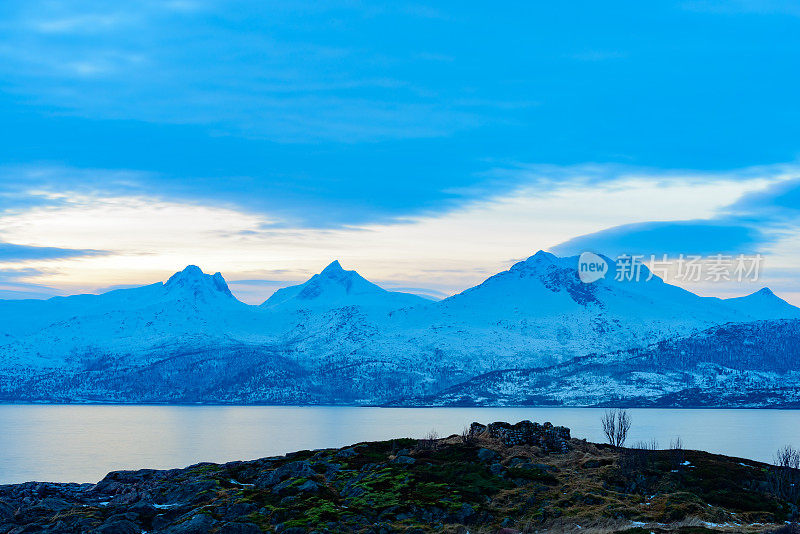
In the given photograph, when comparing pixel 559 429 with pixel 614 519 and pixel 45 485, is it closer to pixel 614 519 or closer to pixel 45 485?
pixel 614 519

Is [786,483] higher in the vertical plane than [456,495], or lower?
higher

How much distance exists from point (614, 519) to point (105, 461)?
137622mm

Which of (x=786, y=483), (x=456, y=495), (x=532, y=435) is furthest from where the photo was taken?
(x=532, y=435)

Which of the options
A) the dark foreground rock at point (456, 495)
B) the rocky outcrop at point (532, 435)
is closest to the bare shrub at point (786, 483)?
the dark foreground rock at point (456, 495)

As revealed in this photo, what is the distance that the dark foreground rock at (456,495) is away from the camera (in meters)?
40.6

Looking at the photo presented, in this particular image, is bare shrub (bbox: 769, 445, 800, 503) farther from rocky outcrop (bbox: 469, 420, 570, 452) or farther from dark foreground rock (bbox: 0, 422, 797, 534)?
rocky outcrop (bbox: 469, 420, 570, 452)

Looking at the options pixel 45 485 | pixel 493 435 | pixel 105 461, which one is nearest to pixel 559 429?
pixel 493 435

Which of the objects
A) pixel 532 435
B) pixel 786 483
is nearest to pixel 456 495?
pixel 532 435

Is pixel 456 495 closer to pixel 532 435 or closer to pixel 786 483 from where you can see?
pixel 532 435

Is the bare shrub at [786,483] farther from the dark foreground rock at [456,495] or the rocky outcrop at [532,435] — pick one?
the rocky outcrop at [532,435]

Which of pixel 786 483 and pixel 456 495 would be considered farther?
pixel 786 483

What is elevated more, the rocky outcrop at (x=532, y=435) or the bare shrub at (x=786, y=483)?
the rocky outcrop at (x=532, y=435)

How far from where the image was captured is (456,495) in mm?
44750

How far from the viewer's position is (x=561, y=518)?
→ 40.1 meters
